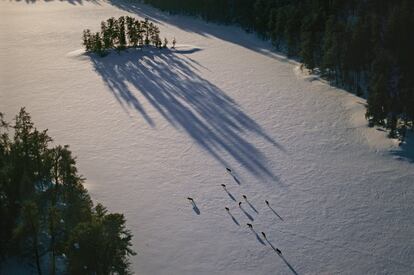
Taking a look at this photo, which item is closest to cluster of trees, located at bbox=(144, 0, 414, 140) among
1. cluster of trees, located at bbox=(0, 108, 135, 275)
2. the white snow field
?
the white snow field

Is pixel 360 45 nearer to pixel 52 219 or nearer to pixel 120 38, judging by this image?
pixel 120 38

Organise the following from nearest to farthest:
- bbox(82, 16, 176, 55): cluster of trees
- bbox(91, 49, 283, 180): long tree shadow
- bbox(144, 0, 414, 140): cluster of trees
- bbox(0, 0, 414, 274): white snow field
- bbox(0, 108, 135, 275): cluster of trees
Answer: bbox(0, 108, 135, 275): cluster of trees, bbox(0, 0, 414, 274): white snow field, bbox(91, 49, 283, 180): long tree shadow, bbox(144, 0, 414, 140): cluster of trees, bbox(82, 16, 176, 55): cluster of trees

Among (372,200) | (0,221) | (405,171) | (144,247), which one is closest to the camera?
(0,221)

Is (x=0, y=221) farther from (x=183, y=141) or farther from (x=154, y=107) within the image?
(x=154, y=107)

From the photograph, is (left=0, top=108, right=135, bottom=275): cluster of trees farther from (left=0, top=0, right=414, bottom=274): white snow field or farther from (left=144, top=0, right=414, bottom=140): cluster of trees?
(left=144, top=0, right=414, bottom=140): cluster of trees

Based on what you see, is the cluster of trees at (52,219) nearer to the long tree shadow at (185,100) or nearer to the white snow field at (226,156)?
the white snow field at (226,156)

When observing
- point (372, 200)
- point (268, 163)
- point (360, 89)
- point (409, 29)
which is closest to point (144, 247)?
point (268, 163)
